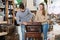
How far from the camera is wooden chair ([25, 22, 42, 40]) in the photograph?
5.13ft

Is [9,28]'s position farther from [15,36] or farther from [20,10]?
[20,10]

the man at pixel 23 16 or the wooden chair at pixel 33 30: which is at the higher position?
the man at pixel 23 16

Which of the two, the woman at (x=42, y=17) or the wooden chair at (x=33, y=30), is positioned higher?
the woman at (x=42, y=17)

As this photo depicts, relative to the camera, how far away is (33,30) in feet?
5.15

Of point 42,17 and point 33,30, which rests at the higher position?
point 42,17

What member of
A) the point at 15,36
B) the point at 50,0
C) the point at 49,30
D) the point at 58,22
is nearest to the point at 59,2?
the point at 50,0

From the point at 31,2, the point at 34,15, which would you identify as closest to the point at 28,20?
the point at 34,15

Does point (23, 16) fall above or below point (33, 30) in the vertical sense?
above

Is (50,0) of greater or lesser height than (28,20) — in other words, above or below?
above

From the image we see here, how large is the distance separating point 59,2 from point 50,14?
0.17 m

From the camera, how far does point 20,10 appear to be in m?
1.57

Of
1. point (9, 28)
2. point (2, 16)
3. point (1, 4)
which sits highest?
point (1, 4)

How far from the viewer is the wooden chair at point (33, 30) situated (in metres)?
1.56

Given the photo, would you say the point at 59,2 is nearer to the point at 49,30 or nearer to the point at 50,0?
the point at 50,0
